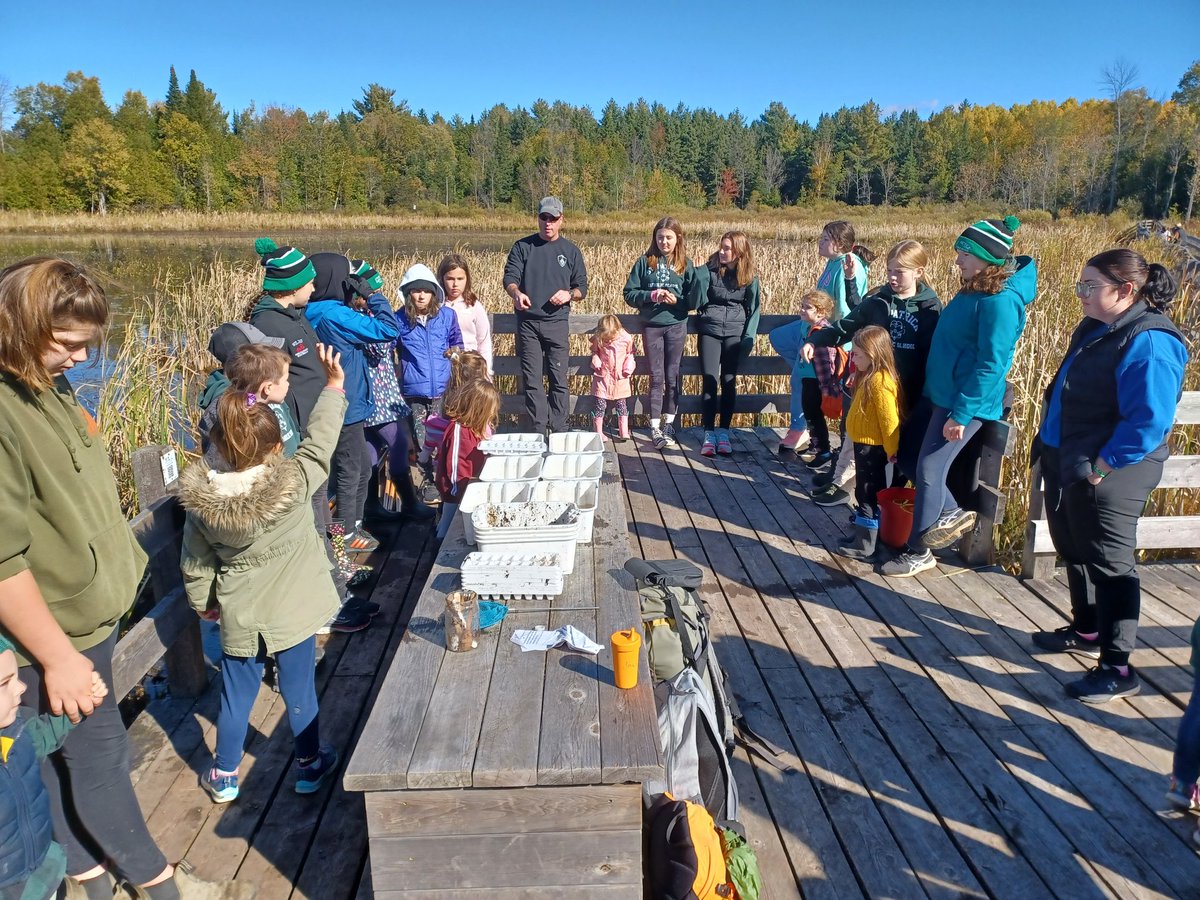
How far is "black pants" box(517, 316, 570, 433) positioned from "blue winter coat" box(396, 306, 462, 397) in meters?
0.78

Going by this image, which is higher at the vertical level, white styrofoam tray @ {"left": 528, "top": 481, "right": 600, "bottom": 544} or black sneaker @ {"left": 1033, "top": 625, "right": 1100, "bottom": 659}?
white styrofoam tray @ {"left": 528, "top": 481, "right": 600, "bottom": 544}

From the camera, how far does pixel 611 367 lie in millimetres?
5828

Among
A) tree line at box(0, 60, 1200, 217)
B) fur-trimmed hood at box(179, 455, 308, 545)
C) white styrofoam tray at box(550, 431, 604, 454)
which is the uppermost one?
tree line at box(0, 60, 1200, 217)

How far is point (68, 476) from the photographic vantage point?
5.54 ft

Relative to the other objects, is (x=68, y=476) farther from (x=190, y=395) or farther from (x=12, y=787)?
(x=190, y=395)

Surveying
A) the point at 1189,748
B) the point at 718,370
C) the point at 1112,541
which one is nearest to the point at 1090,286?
the point at 1112,541

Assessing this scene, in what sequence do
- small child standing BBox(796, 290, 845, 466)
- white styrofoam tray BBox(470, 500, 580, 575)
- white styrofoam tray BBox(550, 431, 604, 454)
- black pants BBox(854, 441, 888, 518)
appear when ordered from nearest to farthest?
white styrofoam tray BBox(470, 500, 580, 575)
white styrofoam tray BBox(550, 431, 604, 454)
black pants BBox(854, 441, 888, 518)
small child standing BBox(796, 290, 845, 466)

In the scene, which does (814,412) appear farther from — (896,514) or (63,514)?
(63,514)

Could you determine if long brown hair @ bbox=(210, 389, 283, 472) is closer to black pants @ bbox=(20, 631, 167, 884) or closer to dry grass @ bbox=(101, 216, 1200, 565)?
black pants @ bbox=(20, 631, 167, 884)

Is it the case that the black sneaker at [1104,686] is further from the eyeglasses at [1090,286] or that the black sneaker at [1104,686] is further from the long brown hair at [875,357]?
the long brown hair at [875,357]

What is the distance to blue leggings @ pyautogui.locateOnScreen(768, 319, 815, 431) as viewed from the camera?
17.8 ft

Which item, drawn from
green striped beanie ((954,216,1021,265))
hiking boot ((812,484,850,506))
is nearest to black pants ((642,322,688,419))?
hiking boot ((812,484,850,506))

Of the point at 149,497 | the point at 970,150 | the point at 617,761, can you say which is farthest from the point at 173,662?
the point at 970,150

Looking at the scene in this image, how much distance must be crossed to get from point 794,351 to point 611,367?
138 centimetres
